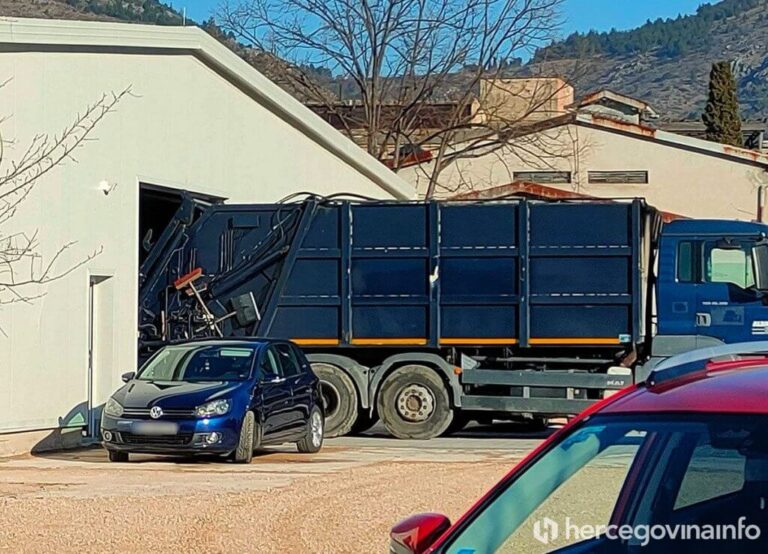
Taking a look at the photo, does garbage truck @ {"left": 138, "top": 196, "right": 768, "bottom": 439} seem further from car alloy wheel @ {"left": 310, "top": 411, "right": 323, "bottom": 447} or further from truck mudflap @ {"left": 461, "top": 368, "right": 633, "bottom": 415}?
car alloy wheel @ {"left": 310, "top": 411, "right": 323, "bottom": 447}

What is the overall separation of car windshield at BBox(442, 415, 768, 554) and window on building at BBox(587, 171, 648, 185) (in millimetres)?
36348

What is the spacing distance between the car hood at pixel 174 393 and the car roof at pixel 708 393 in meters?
11.8

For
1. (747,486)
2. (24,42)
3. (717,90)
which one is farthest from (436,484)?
(717,90)

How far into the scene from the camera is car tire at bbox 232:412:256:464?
1584cm

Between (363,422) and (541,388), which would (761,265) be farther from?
(363,422)

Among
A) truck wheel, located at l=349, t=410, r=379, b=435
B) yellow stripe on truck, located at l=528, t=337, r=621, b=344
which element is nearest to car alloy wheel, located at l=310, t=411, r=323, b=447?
truck wheel, located at l=349, t=410, r=379, b=435

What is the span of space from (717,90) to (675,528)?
214 feet

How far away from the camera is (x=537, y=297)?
1888 centimetres

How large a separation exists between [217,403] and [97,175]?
5.17 m

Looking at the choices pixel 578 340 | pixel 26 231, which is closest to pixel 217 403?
pixel 26 231

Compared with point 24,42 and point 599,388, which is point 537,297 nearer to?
point 599,388

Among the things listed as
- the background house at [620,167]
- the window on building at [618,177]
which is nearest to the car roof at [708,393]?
the background house at [620,167]

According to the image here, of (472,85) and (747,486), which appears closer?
(747,486)

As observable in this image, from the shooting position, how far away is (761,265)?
60.3 ft
